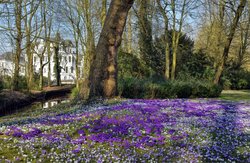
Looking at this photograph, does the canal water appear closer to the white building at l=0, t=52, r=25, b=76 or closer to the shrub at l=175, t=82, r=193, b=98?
the white building at l=0, t=52, r=25, b=76

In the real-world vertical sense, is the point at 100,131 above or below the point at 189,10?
below

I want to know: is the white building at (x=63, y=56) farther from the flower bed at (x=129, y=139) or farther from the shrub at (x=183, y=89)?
the flower bed at (x=129, y=139)

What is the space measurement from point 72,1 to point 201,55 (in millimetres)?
16846

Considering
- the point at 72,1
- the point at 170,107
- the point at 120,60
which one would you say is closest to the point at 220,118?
the point at 170,107

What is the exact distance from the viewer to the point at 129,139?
21.3ft

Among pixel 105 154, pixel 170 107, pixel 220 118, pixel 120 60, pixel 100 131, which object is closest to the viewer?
pixel 105 154

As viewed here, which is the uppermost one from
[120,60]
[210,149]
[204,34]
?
[204,34]

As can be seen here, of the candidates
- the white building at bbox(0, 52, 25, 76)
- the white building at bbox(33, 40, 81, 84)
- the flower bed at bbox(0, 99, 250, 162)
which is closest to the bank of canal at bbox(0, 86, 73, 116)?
the white building at bbox(0, 52, 25, 76)

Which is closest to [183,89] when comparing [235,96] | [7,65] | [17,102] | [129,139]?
[235,96]

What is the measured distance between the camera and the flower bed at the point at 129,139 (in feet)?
17.7

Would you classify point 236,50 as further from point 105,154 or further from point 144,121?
point 105,154

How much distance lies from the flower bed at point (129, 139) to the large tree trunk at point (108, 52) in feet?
16.4

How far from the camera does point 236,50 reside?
38312 millimetres

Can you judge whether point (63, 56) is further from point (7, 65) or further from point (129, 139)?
point (129, 139)
